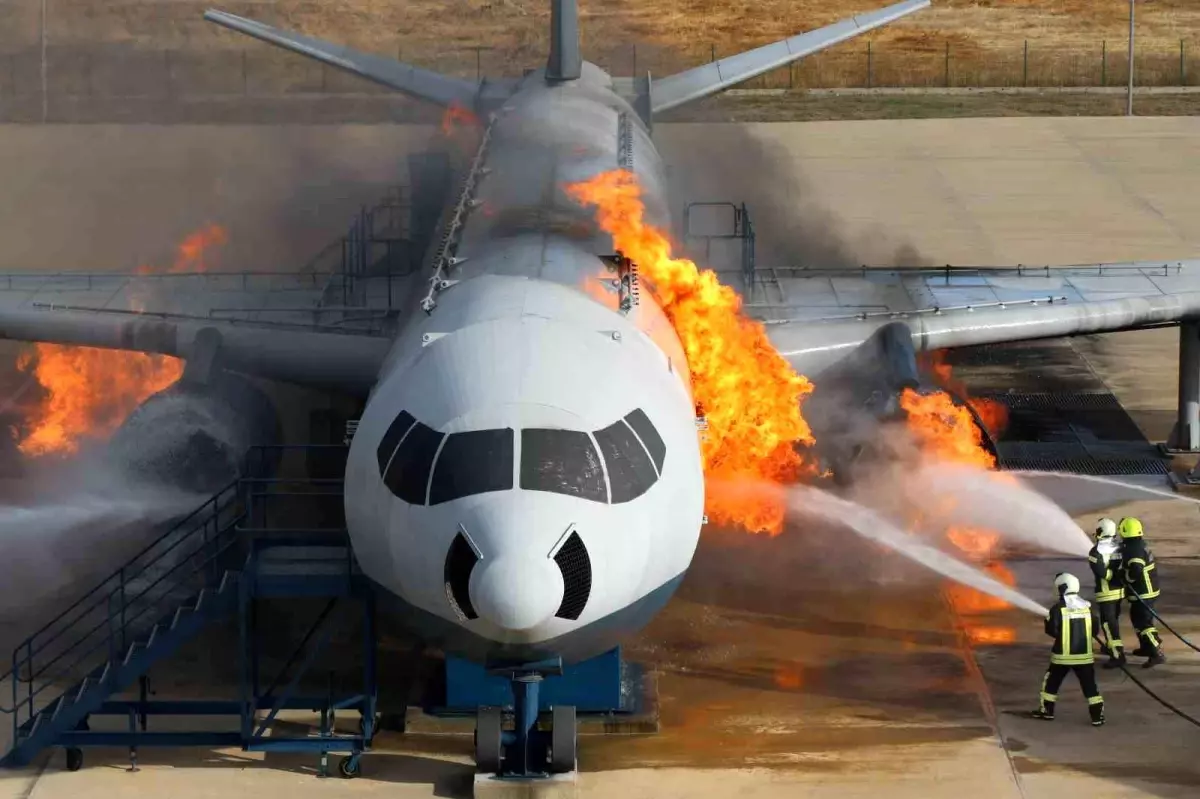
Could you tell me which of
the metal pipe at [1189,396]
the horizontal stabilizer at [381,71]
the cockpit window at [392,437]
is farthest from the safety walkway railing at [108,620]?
the metal pipe at [1189,396]

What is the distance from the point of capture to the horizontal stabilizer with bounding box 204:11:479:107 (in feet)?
127

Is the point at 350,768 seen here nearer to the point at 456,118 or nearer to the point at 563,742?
the point at 563,742

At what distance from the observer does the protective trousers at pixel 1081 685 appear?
23297mm

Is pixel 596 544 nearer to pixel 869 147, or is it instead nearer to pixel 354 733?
pixel 354 733

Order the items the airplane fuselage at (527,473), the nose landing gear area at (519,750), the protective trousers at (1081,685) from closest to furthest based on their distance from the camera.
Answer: the airplane fuselage at (527,473)
the nose landing gear area at (519,750)
the protective trousers at (1081,685)

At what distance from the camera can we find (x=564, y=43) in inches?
1443

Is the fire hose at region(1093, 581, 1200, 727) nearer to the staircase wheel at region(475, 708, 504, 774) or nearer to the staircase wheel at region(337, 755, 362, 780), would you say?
the staircase wheel at region(475, 708, 504, 774)

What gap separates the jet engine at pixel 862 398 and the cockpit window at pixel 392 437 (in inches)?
404

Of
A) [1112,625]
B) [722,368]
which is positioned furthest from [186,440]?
[1112,625]

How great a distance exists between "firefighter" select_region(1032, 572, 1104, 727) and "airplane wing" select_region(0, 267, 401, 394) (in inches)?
407

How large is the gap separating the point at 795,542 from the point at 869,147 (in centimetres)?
3656

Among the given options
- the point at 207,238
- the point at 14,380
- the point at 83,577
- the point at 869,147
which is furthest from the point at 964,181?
the point at 83,577

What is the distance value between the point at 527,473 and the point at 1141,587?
9.33 metres

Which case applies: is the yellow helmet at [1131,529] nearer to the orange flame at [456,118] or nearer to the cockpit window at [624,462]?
the cockpit window at [624,462]
